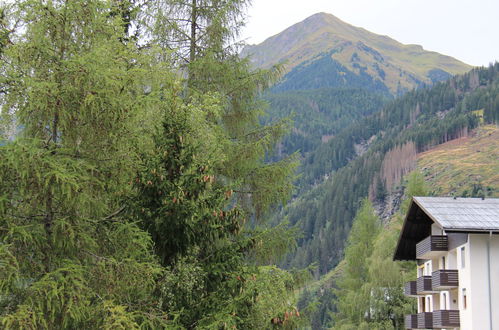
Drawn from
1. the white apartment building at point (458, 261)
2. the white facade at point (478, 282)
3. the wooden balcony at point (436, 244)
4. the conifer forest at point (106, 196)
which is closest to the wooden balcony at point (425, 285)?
the white apartment building at point (458, 261)

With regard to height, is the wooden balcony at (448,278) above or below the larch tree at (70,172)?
below

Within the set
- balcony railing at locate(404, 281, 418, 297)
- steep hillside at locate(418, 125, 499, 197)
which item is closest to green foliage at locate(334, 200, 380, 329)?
balcony railing at locate(404, 281, 418, 297)

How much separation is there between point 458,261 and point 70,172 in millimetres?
32526

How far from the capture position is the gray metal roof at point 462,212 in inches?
1382

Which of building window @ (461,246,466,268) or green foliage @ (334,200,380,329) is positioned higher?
building window @ (461,246,466,268)

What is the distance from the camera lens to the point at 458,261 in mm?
37000

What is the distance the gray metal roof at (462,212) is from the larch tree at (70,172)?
93.9ft

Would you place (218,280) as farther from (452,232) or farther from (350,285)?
(350,285)

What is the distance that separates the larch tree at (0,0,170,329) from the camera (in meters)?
8.04

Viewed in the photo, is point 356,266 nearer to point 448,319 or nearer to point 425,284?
point 425,284

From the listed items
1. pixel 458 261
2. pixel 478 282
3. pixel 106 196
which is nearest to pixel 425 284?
pixel 458 261

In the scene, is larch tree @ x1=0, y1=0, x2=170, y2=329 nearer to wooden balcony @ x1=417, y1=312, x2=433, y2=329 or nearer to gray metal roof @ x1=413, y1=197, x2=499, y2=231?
gray metal roof @ x1=413, y1=197, x2=499, y2=231

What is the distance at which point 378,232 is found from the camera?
63.1m

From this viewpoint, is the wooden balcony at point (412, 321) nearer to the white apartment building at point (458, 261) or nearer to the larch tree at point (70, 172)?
the white apartment building at point (458, 261)
